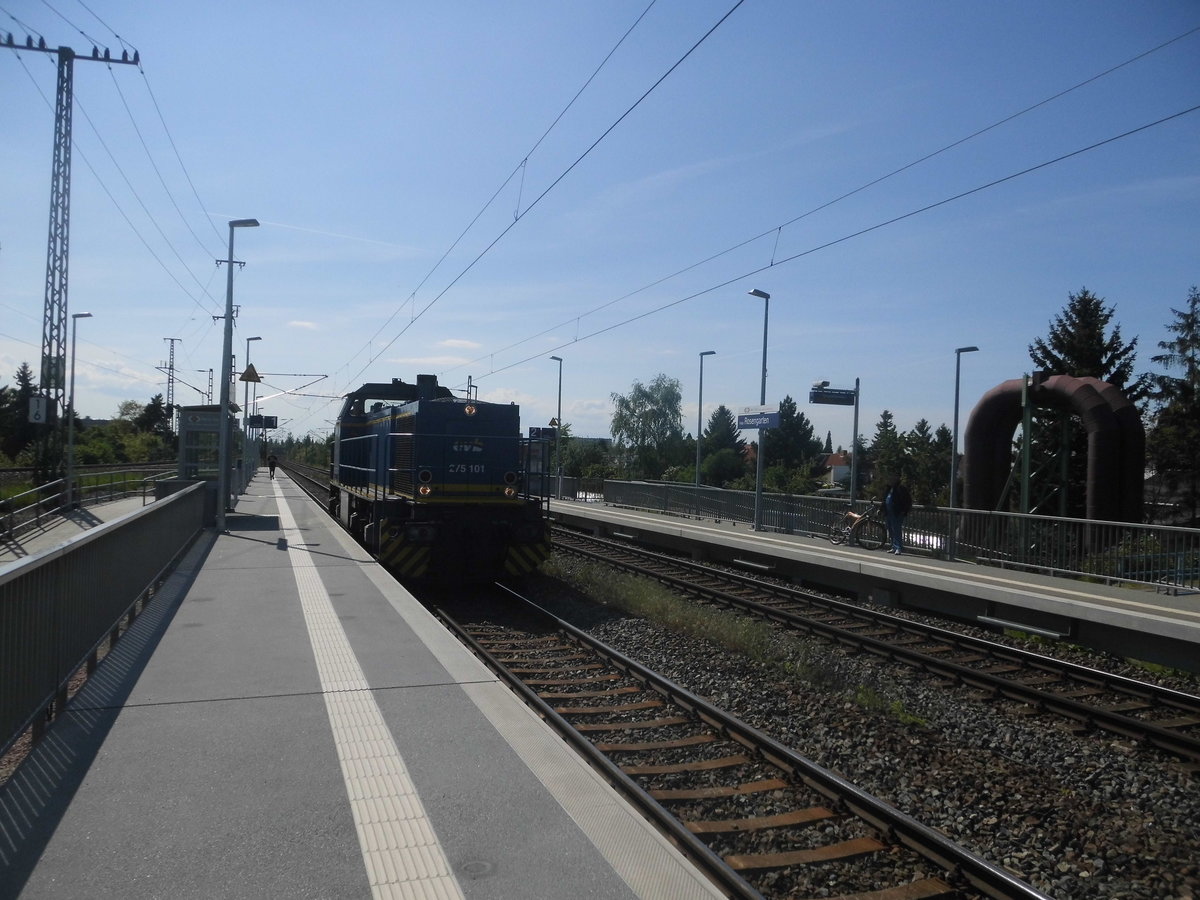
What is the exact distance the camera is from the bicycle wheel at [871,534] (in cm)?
1809

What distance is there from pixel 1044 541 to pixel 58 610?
47.0 feet

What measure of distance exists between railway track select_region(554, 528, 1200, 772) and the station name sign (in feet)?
20.1

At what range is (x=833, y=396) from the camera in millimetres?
21125

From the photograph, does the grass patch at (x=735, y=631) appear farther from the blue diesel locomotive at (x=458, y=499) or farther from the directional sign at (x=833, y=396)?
the directional sign at (x=833, y=396)

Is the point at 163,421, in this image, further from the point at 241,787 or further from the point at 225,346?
the point at 241,787

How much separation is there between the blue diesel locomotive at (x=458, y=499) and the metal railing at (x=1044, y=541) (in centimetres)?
775

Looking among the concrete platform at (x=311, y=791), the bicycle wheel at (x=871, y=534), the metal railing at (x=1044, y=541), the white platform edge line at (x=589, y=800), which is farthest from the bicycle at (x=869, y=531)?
the white platform edge line at (x=589, y=800)

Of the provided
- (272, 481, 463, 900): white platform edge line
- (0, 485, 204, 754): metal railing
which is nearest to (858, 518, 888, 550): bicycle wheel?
(272, 481, 463, 900): white platform edge line

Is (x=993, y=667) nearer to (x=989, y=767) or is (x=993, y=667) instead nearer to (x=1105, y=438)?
(x=989, y=767)

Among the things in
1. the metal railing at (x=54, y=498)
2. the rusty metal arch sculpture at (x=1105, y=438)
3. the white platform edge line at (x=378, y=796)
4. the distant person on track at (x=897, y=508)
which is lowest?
the white platform edge line at (x=378, y=796)

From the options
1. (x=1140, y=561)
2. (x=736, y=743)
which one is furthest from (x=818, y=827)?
(x=1140, y=561)

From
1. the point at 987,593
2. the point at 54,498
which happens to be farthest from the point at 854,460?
the point at 54,498

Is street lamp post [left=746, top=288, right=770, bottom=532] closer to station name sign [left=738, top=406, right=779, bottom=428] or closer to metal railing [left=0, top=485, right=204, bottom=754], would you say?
station name sign [left=738, top=406, right=779, bottom=428]

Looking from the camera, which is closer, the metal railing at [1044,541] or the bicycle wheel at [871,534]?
the metal railing at [1044,541]
